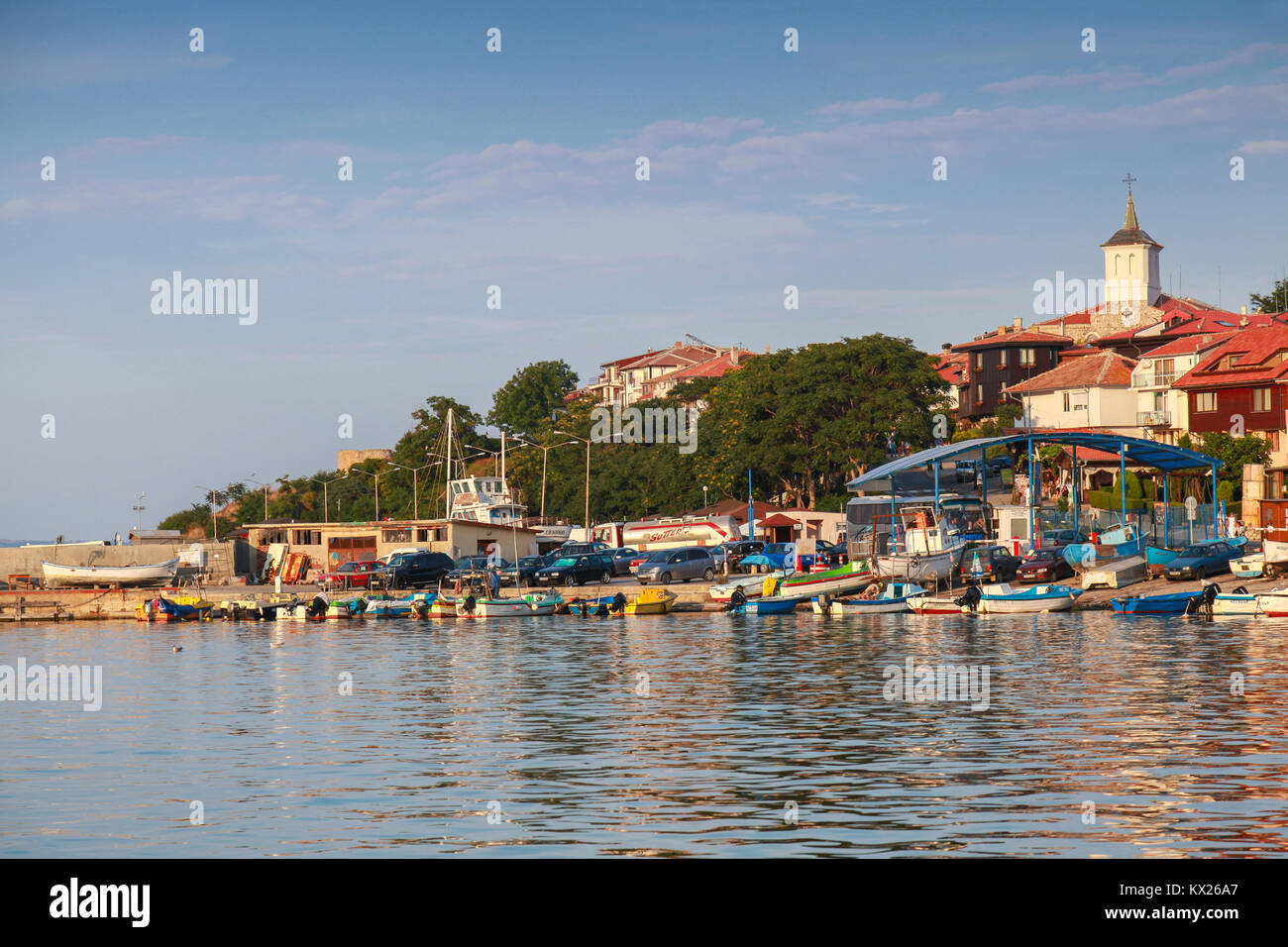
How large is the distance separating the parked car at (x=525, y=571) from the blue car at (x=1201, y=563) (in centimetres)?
3632

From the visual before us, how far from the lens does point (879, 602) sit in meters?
59.7

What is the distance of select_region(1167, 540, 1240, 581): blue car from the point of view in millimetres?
60094

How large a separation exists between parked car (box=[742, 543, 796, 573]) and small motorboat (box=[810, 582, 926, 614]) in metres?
12.5

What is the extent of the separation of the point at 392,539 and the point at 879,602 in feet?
153

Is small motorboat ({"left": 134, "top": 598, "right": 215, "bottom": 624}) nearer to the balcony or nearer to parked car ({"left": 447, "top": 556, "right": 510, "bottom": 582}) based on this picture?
parked car ({"left": 447, "top": 556, "right": 510, "bottom": 582})

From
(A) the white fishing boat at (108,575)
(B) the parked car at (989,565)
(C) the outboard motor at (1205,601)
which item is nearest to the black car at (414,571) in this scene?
(A) the white fishing boat at (108,575)

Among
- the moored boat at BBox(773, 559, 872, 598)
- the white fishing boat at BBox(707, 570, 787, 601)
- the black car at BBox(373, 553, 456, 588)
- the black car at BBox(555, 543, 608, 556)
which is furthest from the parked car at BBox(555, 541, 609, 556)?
the moored boat at BBox(773, 559, 872, 598)

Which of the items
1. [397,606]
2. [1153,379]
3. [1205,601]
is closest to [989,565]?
[1205,601]

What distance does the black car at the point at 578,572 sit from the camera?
79000mm

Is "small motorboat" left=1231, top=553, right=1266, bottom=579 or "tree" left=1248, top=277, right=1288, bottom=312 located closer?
"small motorboat" left=1231, top=553, right=1266, bottom=579

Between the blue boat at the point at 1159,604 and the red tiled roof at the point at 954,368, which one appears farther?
the red tiled roof at the point at 954,368

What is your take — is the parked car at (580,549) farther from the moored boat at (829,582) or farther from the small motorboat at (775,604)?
the moored boat at (829,582)

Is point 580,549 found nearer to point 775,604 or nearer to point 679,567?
point 679,567
